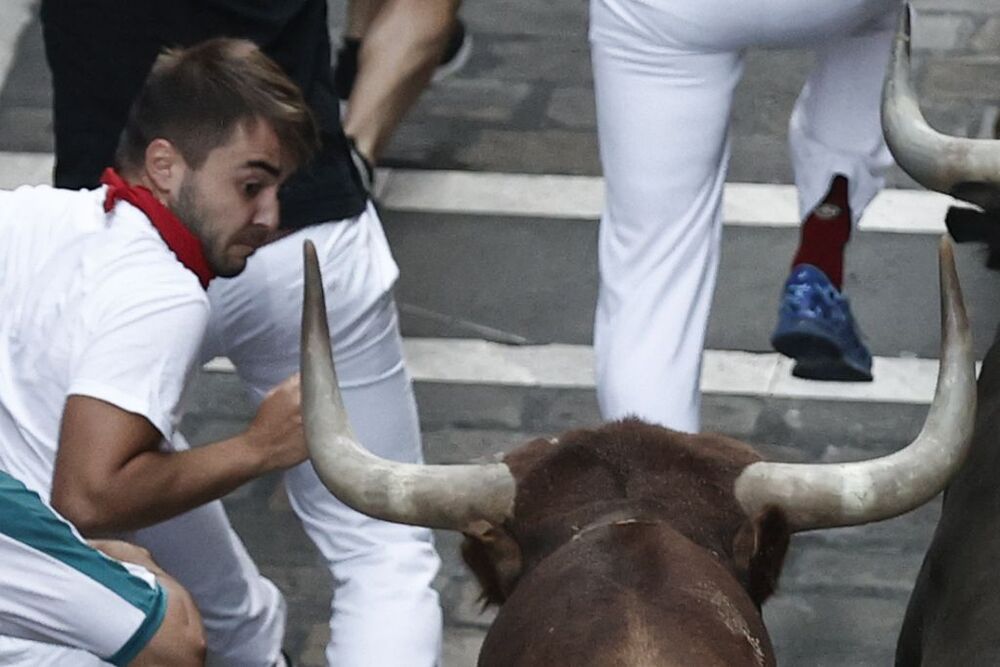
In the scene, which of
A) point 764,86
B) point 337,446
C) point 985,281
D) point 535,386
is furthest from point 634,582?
point 764,86

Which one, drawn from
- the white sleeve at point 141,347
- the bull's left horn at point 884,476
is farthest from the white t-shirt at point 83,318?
the bull's left horn at point 884,476

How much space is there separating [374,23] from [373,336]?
236cm

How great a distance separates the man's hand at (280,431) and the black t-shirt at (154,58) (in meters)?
0.71

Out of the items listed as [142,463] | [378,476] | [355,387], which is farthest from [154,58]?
A: [378,476]

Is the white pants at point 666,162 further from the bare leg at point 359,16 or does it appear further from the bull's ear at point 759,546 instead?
the bare leg at point 359,16

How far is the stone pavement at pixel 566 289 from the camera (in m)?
6.38

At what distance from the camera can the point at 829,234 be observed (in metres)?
6.32

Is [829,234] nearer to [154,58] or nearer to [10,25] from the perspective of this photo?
[154,58]

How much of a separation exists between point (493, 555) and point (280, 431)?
2.73 feet

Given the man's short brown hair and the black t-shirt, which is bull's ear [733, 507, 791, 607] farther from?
the black t-shirt

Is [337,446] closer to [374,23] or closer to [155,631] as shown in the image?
[155,631]

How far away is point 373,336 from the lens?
5.43m

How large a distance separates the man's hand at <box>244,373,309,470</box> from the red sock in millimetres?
2172

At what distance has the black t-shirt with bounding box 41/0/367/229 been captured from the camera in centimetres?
507
